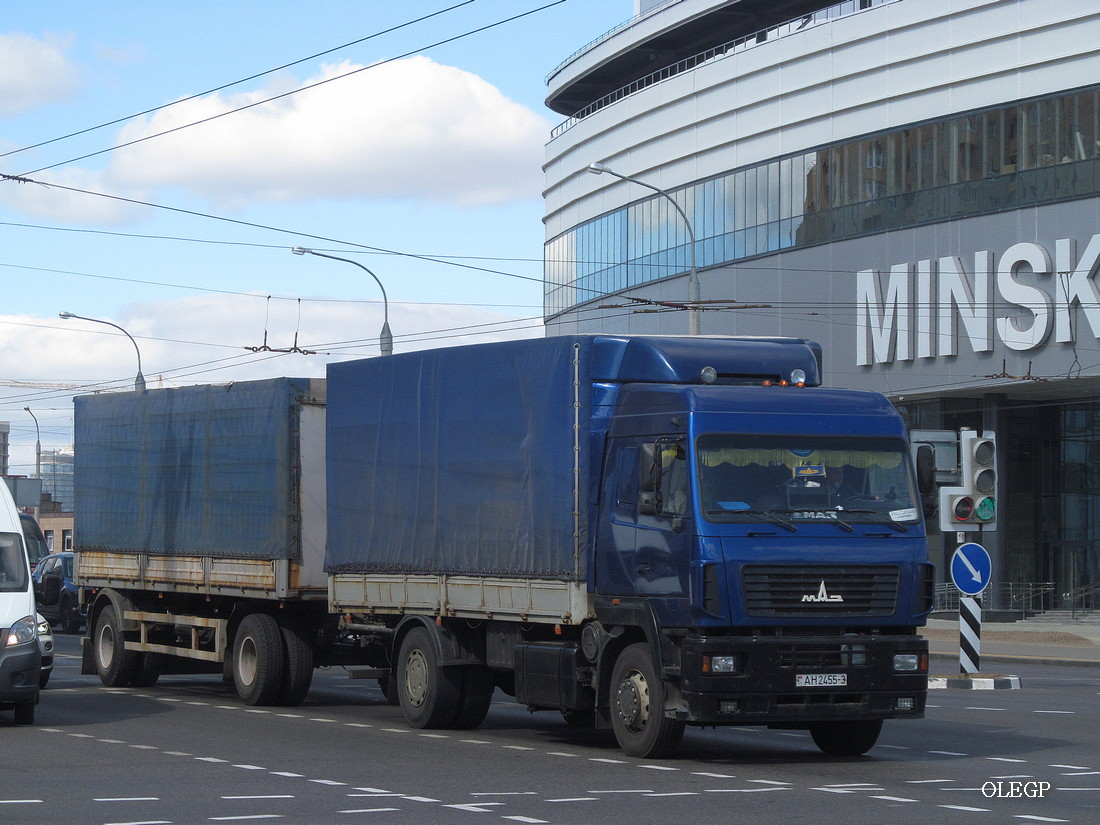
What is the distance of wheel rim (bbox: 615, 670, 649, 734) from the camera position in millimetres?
13406

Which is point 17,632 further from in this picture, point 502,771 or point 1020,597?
point 1020,597

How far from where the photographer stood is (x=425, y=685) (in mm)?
16016

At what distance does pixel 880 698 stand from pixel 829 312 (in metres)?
40.7

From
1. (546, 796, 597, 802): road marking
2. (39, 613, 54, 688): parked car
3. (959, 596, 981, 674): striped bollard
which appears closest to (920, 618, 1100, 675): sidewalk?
(959, 596, 981, 674): striped bollard

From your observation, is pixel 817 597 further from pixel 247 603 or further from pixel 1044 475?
pixel 1044 475

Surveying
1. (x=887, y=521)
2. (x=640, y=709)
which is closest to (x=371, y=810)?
(x=640, y=709)

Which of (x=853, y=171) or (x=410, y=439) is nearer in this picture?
(x=410, y=439)

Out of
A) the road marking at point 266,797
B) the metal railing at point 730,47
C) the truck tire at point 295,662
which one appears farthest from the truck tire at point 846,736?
the metal railing at point 730,47

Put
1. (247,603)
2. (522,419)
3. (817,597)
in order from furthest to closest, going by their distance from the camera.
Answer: (247,603) → (522,419) → (817,597)

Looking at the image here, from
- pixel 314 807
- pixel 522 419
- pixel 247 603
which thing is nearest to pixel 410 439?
pixel 522 419

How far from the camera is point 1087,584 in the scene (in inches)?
2003

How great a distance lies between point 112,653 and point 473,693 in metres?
7.42

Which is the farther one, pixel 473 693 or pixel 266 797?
pixel 473 693

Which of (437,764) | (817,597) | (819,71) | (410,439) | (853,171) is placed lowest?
(437,764)
